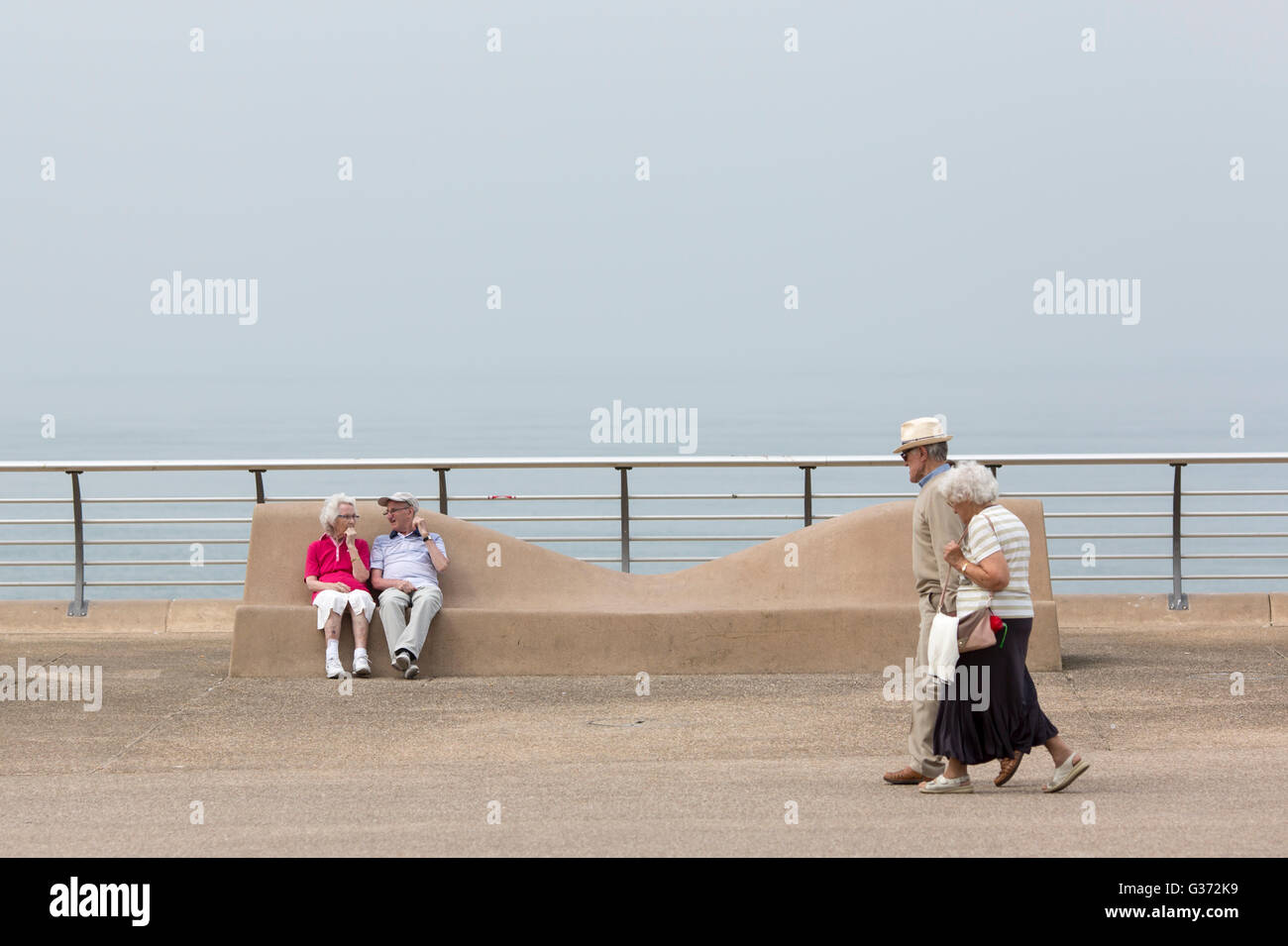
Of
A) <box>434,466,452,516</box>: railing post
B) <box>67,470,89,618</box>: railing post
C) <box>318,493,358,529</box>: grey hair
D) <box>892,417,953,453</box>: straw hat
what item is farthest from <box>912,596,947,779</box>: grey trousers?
<box>67,470,89,618</box>: railing post

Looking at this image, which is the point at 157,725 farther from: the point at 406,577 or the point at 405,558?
the point at 405,558

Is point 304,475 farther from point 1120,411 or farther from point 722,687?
point 1120,411

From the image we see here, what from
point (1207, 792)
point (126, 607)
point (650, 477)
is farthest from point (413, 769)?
point (650, 477)

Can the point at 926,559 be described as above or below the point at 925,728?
above

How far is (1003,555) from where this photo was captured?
698cm

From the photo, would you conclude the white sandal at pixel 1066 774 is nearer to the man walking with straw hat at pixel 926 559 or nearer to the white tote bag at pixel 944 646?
the man walking with straw hat at pixel 926 559

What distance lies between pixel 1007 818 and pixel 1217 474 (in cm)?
5700

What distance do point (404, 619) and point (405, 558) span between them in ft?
1.70

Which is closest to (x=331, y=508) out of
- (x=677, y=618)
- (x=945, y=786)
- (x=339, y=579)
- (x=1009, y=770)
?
(x=339, y=579)

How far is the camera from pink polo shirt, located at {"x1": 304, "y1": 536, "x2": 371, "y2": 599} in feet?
37.8

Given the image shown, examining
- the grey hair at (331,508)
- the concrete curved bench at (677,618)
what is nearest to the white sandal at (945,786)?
the concrete curved bench at (677,618)

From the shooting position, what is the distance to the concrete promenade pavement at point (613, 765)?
639 cm

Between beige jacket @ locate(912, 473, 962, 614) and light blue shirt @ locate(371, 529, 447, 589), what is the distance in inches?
194

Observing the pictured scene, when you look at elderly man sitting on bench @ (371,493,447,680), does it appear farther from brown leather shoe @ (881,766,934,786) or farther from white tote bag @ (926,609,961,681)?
white tote bag @ (926,609,961,681)
